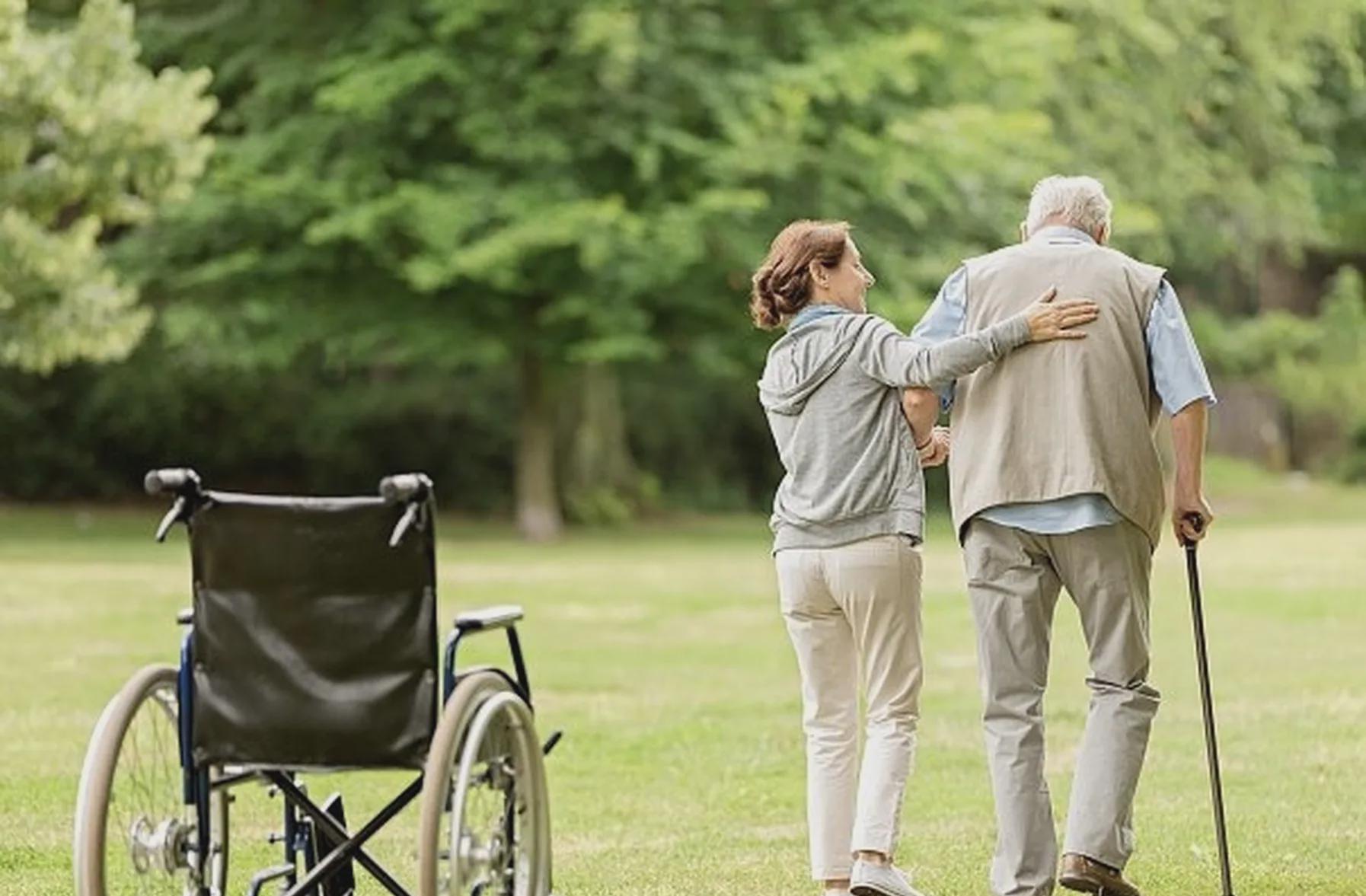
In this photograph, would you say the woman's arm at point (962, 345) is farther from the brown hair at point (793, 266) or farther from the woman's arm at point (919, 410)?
the brown hair at point (793, 266)

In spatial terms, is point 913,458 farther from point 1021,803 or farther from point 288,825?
point 288,825

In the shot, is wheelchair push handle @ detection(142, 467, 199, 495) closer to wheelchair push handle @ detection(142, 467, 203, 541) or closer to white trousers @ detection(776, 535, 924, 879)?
wheelchair push handle @ detection(142, 467, 203, 541)

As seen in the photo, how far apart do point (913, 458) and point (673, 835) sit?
8.21ft

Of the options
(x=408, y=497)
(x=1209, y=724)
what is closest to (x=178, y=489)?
(x=408, y=497)

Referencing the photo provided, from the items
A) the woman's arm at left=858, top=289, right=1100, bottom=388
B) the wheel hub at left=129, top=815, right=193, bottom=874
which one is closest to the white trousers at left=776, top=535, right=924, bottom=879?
the woman's arm at left=858, top=289, right=1100, bottom=388

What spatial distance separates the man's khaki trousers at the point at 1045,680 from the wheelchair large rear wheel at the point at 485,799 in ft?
4.05

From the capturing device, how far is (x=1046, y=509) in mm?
7914

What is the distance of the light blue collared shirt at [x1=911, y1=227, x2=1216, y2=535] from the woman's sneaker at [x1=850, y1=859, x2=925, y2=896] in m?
0.90

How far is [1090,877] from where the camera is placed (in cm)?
789

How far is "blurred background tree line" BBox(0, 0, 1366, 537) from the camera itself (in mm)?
26344

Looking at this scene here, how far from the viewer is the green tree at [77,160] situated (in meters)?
→ 24.6

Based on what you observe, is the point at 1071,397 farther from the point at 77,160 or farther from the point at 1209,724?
the point at 77,160

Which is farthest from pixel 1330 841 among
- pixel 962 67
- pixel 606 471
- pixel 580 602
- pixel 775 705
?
pixel 606 471

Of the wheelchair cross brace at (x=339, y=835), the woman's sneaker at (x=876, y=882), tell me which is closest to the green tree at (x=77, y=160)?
the woman's sneaker at (x=876, y=882)
